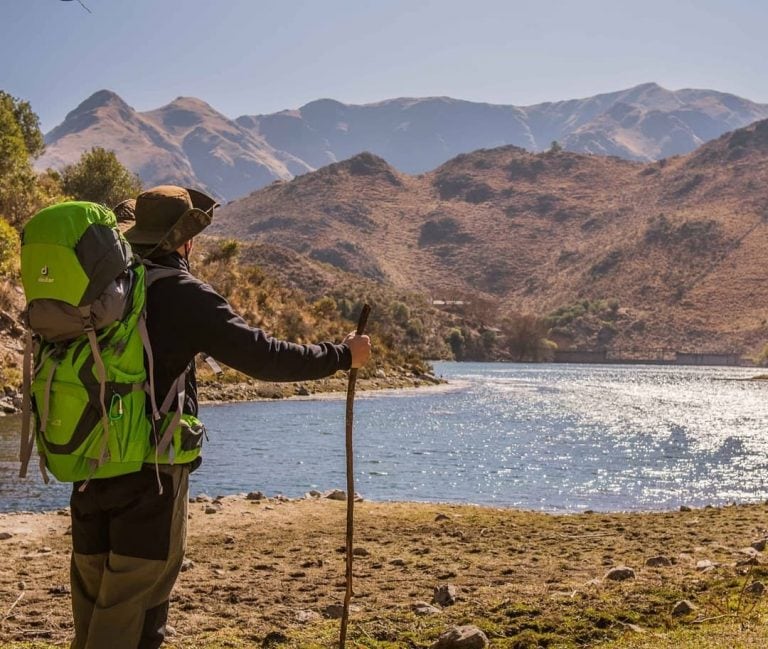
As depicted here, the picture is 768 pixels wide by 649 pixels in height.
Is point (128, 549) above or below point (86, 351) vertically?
below

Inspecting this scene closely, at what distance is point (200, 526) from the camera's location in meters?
12.2

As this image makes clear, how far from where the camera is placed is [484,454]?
94.1 feet

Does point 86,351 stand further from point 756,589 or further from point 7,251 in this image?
point 7,251

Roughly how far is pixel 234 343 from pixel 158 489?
699 millimetres

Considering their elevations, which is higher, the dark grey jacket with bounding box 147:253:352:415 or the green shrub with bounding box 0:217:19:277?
the green shrub with bounding box 0:217:19:277

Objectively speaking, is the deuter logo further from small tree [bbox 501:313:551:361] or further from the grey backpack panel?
small tree [bbox 501:313:551:361]

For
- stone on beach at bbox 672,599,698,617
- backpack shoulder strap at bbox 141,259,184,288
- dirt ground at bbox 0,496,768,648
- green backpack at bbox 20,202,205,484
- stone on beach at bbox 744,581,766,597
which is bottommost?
dirt ground at bbox 0,496,768,648

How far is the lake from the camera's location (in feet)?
65.3

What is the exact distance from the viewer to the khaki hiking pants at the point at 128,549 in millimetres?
3988

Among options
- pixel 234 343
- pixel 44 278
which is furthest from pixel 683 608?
pixel 44 278

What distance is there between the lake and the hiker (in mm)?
11573

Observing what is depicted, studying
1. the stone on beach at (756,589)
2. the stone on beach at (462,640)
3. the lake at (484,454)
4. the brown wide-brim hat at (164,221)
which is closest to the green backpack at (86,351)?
the brown wide-brim hat at (164,221)

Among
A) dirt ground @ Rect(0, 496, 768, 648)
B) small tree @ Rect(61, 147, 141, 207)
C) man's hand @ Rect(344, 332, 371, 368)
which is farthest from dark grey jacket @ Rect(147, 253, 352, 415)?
small tree @ Rect(61, 147, 141, 207)

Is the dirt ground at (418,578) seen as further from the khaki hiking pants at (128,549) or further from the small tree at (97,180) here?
the small tree at (97,180)
